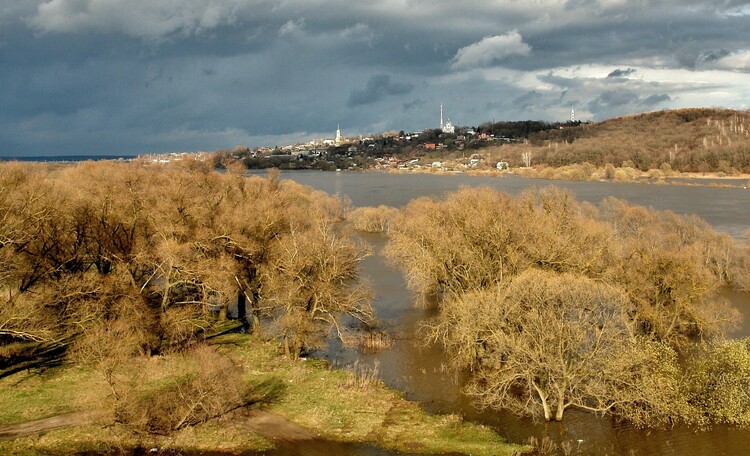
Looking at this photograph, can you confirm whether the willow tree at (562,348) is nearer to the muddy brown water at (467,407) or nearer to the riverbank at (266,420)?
the muddy brown water at (467,407)

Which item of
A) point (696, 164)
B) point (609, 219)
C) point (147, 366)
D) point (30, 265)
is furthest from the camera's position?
point (696, 164)

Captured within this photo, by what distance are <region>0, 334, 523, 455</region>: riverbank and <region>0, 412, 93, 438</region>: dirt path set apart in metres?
0.07

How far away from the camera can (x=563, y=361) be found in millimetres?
20578

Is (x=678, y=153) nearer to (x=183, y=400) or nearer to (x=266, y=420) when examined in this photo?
(x=266, y=420)

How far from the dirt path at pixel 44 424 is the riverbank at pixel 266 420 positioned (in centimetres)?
7

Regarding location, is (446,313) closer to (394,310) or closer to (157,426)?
(394,310)

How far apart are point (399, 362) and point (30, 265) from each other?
19.1 metres

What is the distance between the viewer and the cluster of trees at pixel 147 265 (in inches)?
1019

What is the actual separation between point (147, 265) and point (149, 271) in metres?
1.53

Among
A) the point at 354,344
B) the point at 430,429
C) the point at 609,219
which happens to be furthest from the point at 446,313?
the point at 609,219

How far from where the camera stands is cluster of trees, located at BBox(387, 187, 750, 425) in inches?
814

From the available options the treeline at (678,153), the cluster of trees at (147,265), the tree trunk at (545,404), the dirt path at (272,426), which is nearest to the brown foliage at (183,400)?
the dirt path at (272,426)

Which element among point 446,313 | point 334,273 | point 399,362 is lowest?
point 399,362

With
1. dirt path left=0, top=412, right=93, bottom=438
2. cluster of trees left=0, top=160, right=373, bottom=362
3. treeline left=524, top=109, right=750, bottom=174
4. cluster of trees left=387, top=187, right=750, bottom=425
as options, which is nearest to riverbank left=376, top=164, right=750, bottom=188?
treeline left=524, top=109, right=750, bottom=174
